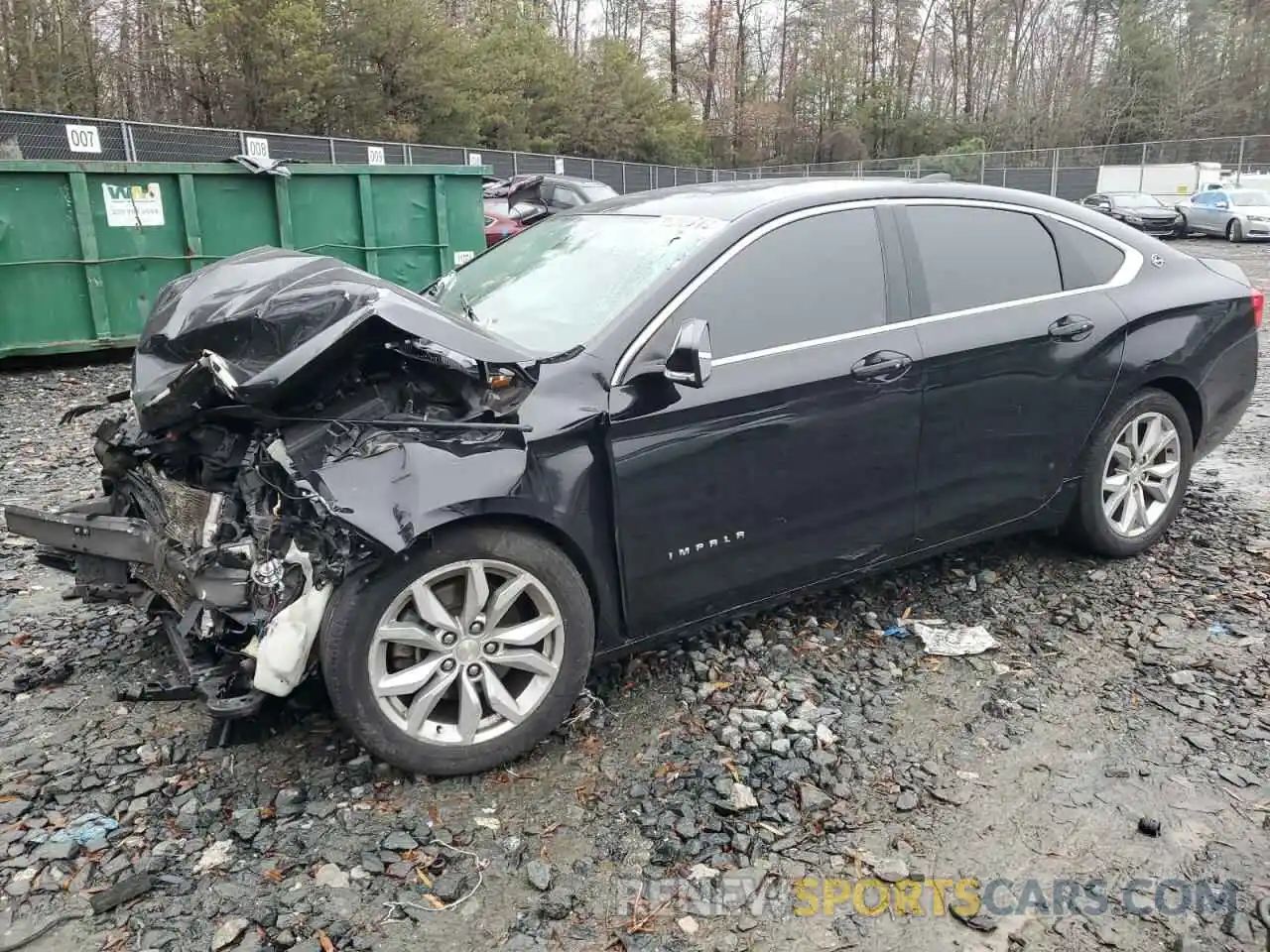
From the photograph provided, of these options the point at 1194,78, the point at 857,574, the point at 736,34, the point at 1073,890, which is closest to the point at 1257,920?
the point at 1073,890

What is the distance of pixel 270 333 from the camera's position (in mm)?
2928

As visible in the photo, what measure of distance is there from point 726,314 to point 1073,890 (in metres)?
1.97

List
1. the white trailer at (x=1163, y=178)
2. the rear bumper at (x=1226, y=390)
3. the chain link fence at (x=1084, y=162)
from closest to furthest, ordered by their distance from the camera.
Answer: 1. the rear bumper at (x=1226, y=390)
2. the white trailer at (x=1163, y=178)
3. the chain link fence at (x=1084, y=162)

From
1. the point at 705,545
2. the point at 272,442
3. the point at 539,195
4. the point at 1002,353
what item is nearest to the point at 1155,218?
the point at 539,195

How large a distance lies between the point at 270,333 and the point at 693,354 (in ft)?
4.18

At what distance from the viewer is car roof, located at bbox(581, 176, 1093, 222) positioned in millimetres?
3521

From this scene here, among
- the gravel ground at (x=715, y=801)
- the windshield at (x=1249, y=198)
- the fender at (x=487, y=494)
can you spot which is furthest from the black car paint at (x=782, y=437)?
the windshield at (x=1249, y=198)

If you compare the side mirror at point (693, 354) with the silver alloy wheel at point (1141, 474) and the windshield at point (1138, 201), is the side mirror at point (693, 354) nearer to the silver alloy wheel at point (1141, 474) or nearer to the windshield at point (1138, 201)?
the silver alloy wheel at point (1141, 474)

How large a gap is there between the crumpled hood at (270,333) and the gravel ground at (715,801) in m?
0.97

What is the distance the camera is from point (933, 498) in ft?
12.3

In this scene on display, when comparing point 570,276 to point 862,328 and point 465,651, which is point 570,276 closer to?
point 862,328

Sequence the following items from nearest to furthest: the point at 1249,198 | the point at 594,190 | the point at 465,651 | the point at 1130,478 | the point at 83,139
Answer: the point at 465,651
the point at 1130,478
the point at 83,139
the point at 594,190
the point at 1249,198

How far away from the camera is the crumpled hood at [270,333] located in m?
2.75

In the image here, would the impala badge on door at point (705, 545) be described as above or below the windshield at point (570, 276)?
below
